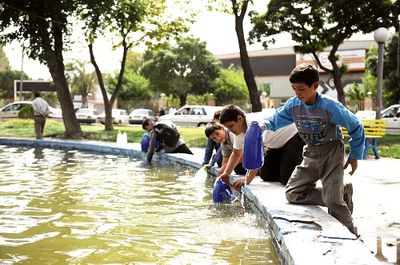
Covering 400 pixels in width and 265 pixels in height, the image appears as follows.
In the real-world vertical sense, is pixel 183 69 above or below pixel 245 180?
above

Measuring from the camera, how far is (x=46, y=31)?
1841 centimetres

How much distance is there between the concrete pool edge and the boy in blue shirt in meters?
0.15

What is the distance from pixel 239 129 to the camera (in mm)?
5594

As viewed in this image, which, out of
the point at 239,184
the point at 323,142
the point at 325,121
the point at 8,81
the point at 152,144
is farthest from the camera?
the point at 8,81

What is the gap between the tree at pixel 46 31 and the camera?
708 inches

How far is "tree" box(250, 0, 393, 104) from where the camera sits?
2073 cm

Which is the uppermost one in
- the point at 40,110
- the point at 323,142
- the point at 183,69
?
the point at 183,69

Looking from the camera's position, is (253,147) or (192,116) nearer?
(253,147)

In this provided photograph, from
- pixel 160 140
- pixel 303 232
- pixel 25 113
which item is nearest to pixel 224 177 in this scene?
pixel 303 232

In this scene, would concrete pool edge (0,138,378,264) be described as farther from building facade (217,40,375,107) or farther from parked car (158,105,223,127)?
building facade (217,40,375,107)

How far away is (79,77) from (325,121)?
6747cm

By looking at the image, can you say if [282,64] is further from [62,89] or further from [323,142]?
[323,142]

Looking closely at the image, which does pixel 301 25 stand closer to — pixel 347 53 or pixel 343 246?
pixel 343 246

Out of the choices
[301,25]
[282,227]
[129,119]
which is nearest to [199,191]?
[282,227]
